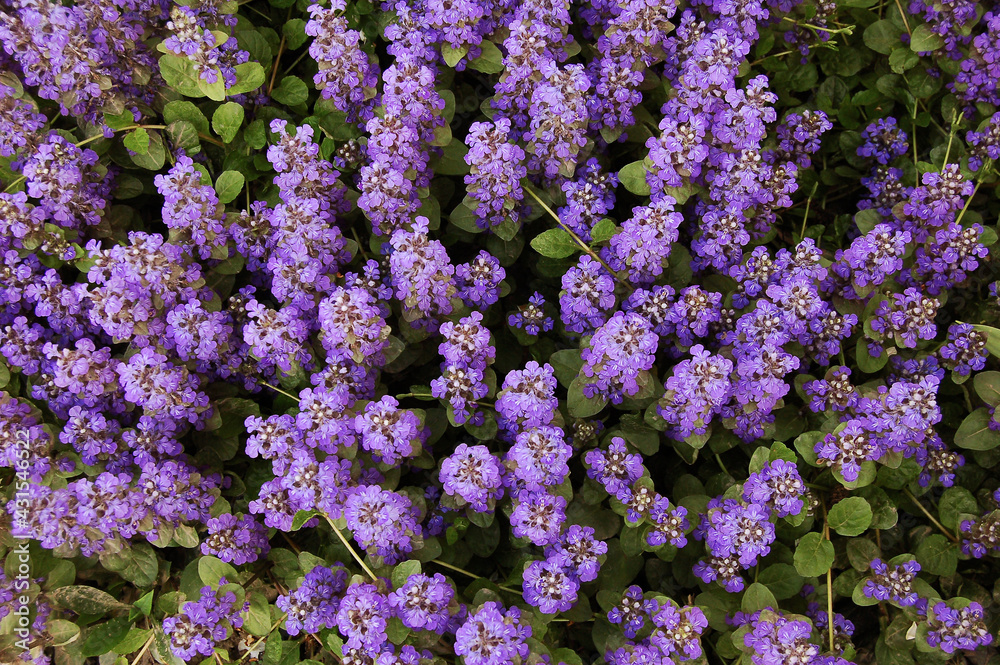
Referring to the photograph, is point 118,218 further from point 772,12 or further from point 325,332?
point 772,12

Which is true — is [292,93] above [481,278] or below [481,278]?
above

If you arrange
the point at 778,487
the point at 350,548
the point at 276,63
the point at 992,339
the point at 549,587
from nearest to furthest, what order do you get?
1. the point at 549,587
2. the point at 778,487
3. the point at 350,548
4. the point at 992,339
5. the point at 276,63

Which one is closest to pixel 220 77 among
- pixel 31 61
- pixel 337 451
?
pixel 31 61

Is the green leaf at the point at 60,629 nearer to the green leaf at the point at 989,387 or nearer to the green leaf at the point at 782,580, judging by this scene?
the green leaf at the point at 782,580

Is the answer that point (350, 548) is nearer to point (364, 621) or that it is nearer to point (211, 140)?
point (364, 621)

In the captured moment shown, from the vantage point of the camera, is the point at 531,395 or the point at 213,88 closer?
the point at 531,395

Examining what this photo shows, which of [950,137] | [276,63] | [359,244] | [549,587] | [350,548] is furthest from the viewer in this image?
[276,63]

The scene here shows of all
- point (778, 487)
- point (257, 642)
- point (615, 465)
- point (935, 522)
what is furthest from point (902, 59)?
point (257, 642)

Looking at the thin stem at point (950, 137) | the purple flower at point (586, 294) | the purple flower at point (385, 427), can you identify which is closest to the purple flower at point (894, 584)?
the purple flower at point (586, 294)
